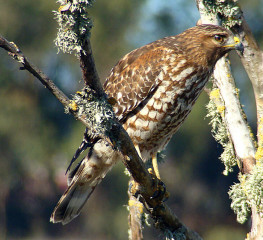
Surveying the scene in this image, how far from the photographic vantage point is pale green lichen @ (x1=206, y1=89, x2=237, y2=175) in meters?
4.08

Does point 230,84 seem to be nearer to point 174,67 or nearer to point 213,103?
point 213,103

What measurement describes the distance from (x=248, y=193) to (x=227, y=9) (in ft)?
4.60

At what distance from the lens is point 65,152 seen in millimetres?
21281

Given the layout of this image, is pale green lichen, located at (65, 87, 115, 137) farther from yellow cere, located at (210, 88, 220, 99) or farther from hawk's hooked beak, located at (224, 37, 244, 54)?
hawk's hooked beak, located at (224, 37, 244, 54)

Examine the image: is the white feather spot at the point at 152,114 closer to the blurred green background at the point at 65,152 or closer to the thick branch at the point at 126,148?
the thick branch at the point at 126,148

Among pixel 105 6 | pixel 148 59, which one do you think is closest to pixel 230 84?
pixel 148 59

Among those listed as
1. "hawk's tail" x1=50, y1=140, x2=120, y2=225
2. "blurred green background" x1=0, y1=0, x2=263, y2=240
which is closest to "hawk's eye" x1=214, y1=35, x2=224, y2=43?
"hawk's tail" x1=50, y1=140, x2=120, y2=225

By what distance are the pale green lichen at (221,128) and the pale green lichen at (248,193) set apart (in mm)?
279

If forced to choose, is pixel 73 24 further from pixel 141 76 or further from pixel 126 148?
pixel 141 76

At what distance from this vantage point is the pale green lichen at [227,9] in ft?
13.1

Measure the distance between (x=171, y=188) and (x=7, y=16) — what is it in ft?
35.1

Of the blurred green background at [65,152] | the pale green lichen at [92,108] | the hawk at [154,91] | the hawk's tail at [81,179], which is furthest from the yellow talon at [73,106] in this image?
the blurred green background at [65,152]

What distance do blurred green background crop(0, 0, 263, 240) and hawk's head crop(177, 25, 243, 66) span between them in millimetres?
16389

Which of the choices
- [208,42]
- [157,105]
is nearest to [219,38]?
[208,42]
